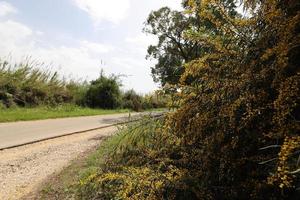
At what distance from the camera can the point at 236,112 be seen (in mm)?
3230

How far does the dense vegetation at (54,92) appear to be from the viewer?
2122cm

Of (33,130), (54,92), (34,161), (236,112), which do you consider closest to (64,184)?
(34,161)

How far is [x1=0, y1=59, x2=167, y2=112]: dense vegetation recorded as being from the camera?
835 inches

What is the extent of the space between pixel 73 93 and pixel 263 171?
2422cm

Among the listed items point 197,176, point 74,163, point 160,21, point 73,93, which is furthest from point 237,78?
point 160,21

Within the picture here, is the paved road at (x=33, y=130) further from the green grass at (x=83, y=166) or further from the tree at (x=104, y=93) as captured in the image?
the tree at (x=104, y=93)

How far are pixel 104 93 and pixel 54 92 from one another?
16.3 ft

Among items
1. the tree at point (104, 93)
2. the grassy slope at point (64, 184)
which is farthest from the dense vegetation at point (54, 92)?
the grassy slope at point (64, 184)

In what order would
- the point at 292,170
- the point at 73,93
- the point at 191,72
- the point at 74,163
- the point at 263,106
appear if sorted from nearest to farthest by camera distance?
the point at 292,170 < the point at 263,106 < the point at 191,72 < the point at 74,163 < the point at 73,93

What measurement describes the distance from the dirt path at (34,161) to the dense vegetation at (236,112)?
11.4 feet

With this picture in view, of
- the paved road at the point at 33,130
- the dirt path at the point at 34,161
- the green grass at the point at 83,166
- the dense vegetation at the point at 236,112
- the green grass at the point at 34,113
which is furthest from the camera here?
the green grass at the point at 34,113

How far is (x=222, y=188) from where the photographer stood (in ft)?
11.3

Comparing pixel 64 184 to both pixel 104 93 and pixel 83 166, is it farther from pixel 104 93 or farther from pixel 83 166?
pixel 104 93

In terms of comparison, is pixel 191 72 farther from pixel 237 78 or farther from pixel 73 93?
pixel 73 93
